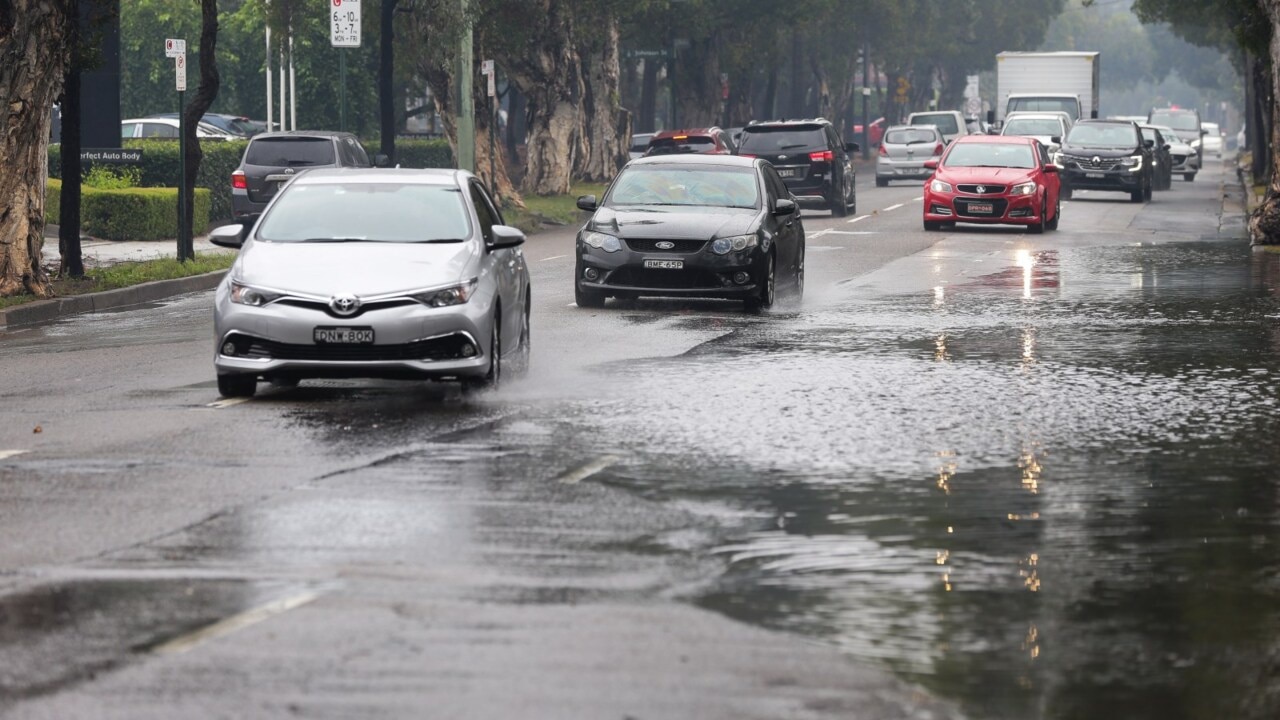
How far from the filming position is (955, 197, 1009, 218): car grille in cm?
3378

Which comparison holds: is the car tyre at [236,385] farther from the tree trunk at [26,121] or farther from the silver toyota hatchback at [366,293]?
the tree trunk at [26,121]

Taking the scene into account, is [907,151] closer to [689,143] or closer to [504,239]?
[689,143]

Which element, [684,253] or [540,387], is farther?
[684,253]

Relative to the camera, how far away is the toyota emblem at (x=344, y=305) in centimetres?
1301

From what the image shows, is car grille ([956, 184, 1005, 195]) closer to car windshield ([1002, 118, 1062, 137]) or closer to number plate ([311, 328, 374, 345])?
car windshield ([1002, 118, 1062, 137])

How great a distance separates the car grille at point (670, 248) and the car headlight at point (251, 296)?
7037mm

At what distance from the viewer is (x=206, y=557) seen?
27.0 feet

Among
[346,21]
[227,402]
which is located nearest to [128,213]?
[346,21]

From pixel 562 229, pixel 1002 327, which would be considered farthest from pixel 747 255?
pixel 562 229

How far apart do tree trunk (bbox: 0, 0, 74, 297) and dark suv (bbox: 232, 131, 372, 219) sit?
951cm

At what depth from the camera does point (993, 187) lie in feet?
111

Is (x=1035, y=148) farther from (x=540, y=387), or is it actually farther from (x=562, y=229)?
(x=540, y=387)

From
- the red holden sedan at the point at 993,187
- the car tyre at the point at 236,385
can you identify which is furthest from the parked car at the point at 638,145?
the car tyre at the point at 236,385

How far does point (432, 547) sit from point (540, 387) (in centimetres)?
562
